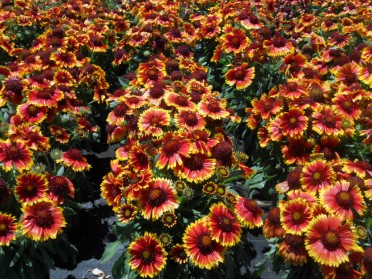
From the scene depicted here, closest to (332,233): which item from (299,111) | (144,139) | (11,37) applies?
(299,111)

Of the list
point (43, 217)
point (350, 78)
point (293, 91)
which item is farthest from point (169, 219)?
point (350, 78)

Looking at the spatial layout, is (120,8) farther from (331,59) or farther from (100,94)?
(331,59)

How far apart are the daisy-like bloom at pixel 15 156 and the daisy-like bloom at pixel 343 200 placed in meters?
1.46

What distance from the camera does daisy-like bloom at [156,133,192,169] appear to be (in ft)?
6.45

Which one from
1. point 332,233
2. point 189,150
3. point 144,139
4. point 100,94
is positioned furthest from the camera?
point 100,94

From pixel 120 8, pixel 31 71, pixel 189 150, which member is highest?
pixel 189 150

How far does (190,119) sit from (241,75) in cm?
94

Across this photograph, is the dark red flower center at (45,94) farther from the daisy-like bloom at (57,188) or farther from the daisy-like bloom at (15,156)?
the daisy-like bloom at (57,188)

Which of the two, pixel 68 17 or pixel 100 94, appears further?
pixel 68 17

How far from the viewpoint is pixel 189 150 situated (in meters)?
1.99

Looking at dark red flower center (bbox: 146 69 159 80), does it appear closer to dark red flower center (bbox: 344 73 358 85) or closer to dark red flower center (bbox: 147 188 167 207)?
dark red flower center (bbox: 147 188 167 207)

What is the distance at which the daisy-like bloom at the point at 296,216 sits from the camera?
175 centimetres

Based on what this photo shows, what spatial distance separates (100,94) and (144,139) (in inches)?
47.0

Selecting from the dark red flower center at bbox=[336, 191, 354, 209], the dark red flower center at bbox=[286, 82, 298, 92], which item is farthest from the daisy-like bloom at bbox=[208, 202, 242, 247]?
the dark red flower center at bbox=[286, 82, 298, 92]
